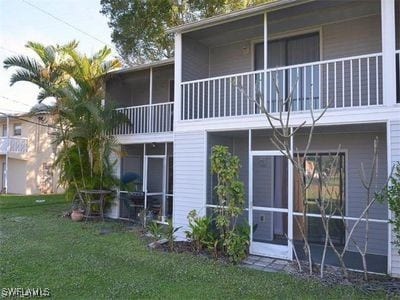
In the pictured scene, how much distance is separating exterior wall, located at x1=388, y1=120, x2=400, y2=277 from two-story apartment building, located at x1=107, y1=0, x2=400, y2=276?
0.25 metres

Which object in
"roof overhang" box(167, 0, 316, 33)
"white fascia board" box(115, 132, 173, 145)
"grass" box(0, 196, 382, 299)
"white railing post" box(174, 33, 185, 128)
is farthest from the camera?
"white fascia board" box(115, 132, 173, 145)

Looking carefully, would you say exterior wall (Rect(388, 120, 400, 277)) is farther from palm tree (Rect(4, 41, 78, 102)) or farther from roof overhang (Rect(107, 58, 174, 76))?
palm tree (Rect(4, 41, 78, 102))

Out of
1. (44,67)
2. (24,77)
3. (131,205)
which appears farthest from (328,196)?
(24,77)

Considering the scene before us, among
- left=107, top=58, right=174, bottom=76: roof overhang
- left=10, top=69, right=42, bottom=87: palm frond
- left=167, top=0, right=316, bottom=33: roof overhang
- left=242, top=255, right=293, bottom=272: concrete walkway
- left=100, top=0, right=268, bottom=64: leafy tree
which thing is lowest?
left=242, top=255, right=293, bottom=272: concrete walkway

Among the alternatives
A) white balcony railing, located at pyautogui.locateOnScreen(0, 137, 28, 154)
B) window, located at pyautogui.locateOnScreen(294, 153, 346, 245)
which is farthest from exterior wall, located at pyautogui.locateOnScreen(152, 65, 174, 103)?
white balcony railing, located at pyautogui.locateOnScreen(0, 137, 28, 154)

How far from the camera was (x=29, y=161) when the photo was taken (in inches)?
935

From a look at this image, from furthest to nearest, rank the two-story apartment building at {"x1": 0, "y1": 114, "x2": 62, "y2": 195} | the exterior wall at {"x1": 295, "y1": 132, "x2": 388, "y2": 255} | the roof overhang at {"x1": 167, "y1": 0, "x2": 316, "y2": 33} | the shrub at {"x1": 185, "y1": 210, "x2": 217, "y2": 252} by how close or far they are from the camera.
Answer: the two-story apartment building at {"x1": 0, "y1": 114, "x2": 62, "y2": 195}
the exterior wall at {"x1": 295, "y1": 132, "x2": 388, "y2": 255}
the shrub at {"x1": 185, "y1": 210, "x2": 217, "y2": 252}
the roof overhang at {"x1": 167, "y1": 0, "x2": 316, "y2": 33}

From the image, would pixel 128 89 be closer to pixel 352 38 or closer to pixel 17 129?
pixel 352 38

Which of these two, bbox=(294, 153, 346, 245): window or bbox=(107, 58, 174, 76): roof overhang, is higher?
bbox=(107, 58, 174, 76): roof overhang

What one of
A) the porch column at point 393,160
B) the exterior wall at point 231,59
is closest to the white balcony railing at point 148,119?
the exterior wall at point 231,59

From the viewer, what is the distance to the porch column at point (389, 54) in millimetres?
6723

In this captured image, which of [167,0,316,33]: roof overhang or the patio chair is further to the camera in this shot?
the patio chair

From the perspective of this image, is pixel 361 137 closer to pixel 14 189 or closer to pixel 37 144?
pixel 37 144

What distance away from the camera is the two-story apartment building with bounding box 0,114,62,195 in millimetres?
23469
